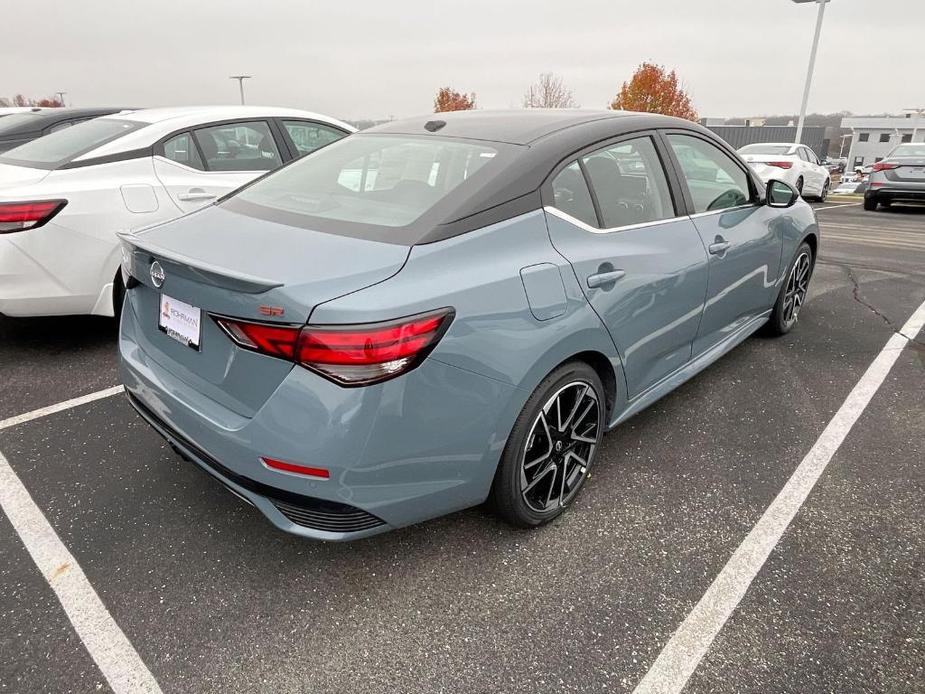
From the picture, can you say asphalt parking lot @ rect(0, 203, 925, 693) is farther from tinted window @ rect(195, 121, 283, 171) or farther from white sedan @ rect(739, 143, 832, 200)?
white sedan @ rect(739, 143, 832, 200)

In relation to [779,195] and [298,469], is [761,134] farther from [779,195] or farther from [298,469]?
[298,469]

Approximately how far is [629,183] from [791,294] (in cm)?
237

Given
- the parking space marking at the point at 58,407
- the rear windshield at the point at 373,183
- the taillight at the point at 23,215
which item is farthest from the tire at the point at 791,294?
the taillight at the point at 23,215

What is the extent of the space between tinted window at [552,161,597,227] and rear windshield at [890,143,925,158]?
1312 centimetres

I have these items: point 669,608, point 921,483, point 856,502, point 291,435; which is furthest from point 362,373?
point 921,483

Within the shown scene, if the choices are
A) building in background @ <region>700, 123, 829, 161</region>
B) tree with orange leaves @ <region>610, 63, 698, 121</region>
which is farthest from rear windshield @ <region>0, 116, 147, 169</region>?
building in background @ <region>700, 123, 829, 161</region>

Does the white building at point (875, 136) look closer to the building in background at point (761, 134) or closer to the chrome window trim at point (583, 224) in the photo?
the building in background at point (761, 134)

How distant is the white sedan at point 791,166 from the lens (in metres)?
13.2

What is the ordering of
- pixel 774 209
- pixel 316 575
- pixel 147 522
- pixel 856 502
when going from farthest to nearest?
pixel 774 209
pixel 856 502
pixel 147 522
pixel 316 575

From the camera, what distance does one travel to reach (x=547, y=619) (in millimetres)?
2066

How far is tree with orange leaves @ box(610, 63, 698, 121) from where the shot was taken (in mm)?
49281

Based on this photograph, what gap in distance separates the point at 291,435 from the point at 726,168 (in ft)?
9.66

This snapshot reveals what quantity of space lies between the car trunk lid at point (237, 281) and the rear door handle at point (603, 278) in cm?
77

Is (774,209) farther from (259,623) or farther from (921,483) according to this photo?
(259,623)
